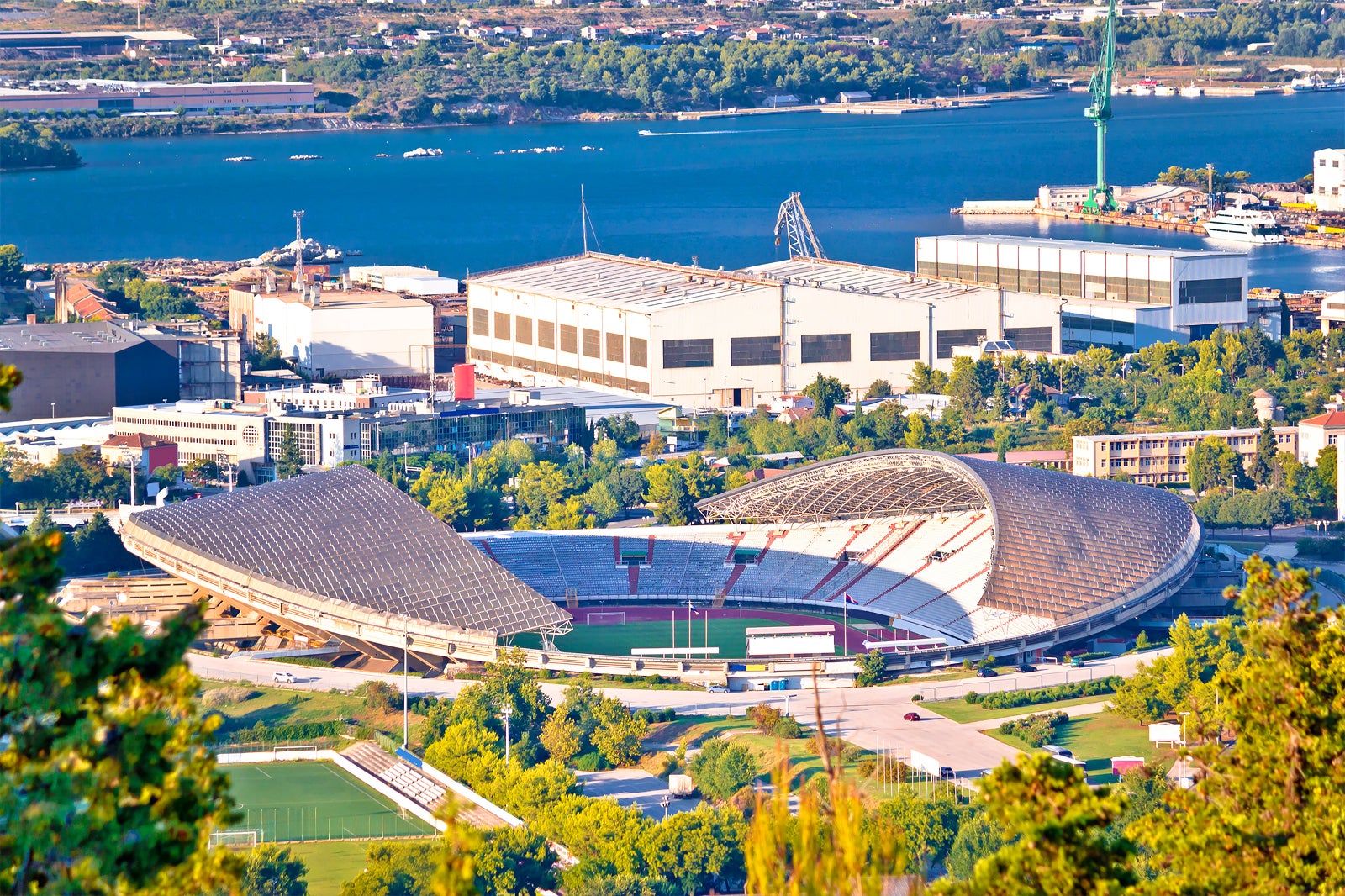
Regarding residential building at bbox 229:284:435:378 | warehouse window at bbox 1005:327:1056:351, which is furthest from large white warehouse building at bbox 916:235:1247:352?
residential building at bbox 229:284:435:378

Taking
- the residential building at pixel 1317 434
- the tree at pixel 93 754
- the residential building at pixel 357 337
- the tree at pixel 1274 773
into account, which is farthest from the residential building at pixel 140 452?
the tree at pixel 93 754

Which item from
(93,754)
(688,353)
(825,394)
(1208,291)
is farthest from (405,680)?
(1208,291)

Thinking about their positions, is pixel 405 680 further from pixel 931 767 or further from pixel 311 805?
pixel 931 767

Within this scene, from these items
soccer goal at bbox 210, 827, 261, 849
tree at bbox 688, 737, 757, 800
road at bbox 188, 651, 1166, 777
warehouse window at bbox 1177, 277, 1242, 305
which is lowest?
road at bbox 188, 651, 1166, 777

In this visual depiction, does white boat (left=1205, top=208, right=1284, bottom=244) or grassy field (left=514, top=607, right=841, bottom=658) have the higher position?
white boat (left=1205, top=208, right=1284, bottom=244)

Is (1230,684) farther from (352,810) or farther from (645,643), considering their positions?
(645,643)

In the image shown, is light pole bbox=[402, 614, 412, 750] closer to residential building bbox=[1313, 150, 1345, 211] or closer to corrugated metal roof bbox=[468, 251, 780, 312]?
corrugated metal roof bbox=[468, 251, 780, 312]
